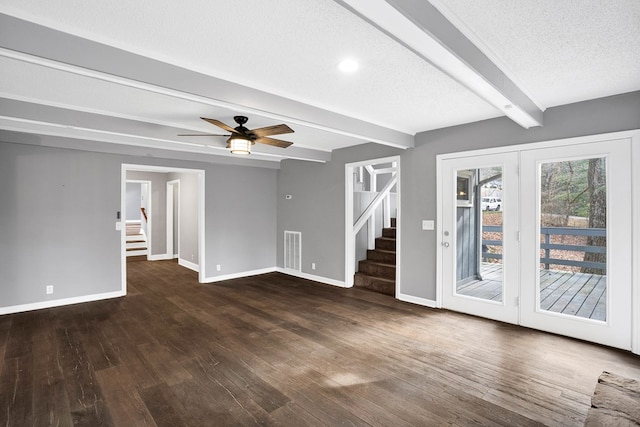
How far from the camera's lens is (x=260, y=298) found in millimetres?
4957

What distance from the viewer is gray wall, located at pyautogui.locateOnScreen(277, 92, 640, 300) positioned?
318 cm

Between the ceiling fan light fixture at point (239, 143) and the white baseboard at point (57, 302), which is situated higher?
the ceiling fan light fixture at point (239, 143)

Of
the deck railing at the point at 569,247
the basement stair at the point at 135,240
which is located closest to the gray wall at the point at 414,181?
the deck railing at the point at 569,247

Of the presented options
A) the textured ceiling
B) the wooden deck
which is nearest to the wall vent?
the wooden deck

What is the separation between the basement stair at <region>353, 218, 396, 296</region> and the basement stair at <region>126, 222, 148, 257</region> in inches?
264

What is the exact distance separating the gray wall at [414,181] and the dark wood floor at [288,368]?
0.99 metres

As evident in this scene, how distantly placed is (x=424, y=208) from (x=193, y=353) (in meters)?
3.38

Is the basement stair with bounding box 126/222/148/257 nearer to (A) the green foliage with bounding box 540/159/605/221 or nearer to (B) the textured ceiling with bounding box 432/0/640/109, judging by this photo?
(A) the green foliage with bounding box 540/159/605/221

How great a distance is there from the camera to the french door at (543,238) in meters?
3.07

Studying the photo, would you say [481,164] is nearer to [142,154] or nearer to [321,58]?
[321,58]

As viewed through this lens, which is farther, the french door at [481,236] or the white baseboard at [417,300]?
the white baseboard at [417,300]

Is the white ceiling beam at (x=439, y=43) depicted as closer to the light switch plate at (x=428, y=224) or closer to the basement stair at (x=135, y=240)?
the light switch plate at (x=428, y=224)

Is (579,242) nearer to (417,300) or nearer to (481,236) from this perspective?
(481,236)

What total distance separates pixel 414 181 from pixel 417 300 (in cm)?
172
